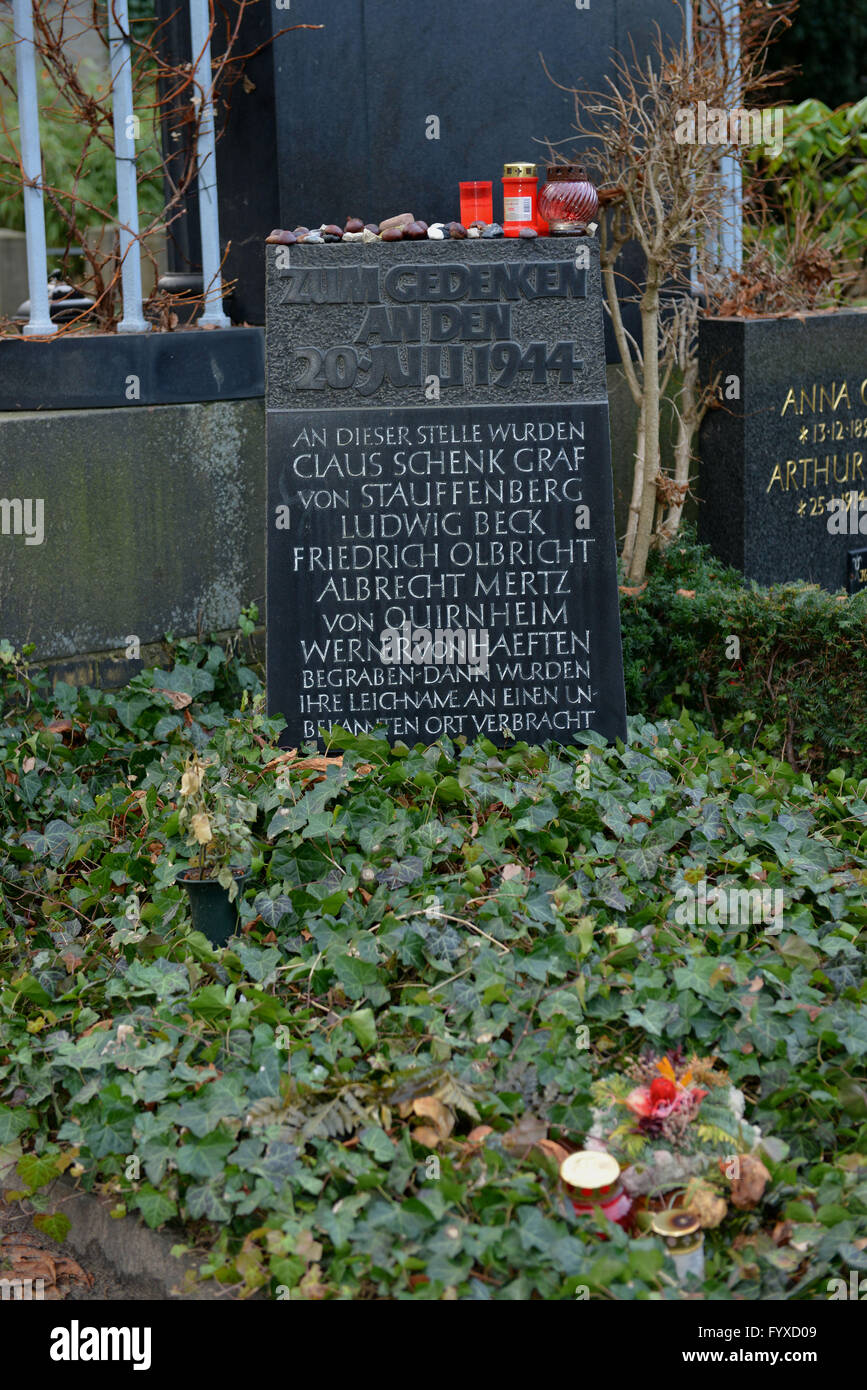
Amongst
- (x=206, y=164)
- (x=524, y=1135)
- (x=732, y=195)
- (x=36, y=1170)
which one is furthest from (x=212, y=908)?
(x=732, y=195)

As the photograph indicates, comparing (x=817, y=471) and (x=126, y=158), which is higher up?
(x=126, y=158)

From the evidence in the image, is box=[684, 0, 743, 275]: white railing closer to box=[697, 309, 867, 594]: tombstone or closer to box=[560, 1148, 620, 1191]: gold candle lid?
box=[697, 309, 867, 594]: tombstone

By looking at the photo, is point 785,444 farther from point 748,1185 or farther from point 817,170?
point 748,1185

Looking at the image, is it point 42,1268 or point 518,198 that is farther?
point 518,198

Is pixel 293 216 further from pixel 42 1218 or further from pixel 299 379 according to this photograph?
pixel 42 1218

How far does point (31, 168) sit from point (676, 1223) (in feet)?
15.4

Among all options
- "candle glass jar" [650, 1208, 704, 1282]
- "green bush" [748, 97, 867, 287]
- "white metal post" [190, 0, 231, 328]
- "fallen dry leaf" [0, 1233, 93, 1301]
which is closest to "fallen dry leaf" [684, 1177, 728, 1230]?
"candle glass jar" [650, 1208, 704, 1282]

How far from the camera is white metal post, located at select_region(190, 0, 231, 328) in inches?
232

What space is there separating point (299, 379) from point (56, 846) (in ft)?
6.02

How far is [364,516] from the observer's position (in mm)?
5051

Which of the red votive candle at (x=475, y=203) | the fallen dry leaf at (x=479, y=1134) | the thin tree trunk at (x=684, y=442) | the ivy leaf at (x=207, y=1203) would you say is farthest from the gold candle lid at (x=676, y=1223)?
the thin tree trunk at (x=684, y=442)

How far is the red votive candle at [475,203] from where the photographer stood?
5.20m

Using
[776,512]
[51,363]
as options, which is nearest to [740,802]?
[776,512]

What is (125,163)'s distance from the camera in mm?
5836
